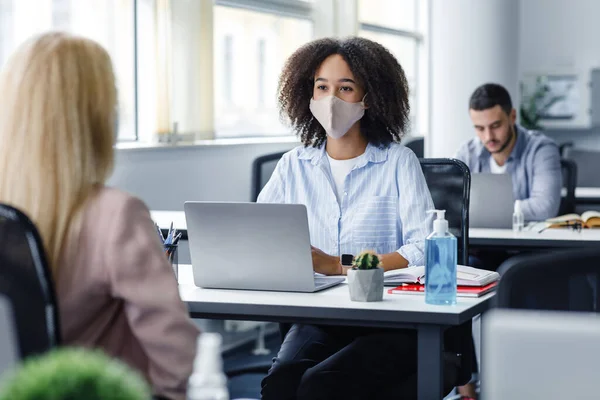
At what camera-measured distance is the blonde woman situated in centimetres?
133

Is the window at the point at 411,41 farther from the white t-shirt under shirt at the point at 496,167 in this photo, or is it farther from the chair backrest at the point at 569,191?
the white t-shirt under shirt at the point at 496,167

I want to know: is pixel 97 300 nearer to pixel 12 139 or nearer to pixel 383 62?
pixel 12 139

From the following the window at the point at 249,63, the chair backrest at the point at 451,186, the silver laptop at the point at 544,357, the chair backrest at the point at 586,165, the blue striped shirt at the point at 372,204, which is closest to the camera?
the silver laptop at the point at 544,357

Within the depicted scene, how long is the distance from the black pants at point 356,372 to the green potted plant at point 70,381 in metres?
1.70

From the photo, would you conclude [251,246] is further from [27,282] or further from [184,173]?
[184,173]

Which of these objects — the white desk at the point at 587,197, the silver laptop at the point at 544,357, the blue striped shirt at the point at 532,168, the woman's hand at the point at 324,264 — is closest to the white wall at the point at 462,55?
the white desk at the point at 587,197

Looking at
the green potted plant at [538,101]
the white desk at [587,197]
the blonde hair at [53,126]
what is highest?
the green potted plant at [538,101]

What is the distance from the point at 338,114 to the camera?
2.76m

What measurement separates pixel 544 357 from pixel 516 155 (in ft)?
12.8

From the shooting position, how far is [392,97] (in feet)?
9.25

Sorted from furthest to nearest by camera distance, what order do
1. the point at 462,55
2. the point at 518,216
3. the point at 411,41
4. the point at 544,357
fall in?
the point at 411,41 → the point at 462,55 → the point at 518,216 → the point at 544,357

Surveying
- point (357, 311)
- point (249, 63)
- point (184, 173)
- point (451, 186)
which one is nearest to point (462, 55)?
point (249, 63)

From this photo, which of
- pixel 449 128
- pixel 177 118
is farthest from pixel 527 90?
pixel 177 118

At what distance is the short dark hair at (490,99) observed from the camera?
14.7ft
